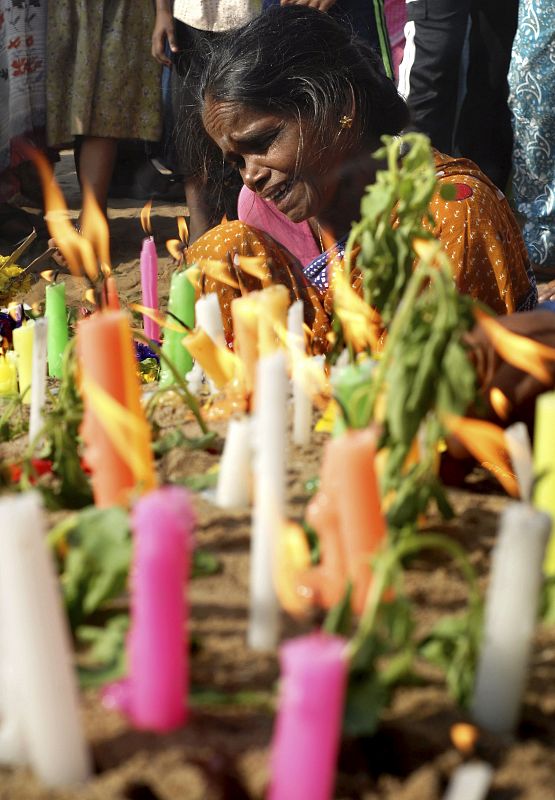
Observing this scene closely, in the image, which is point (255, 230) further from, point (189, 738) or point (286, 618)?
point (189, 738)

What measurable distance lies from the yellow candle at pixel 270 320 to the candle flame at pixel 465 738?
0.88 m

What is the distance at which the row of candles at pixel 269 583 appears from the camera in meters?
0.93

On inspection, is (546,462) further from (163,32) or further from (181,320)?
(163,32)

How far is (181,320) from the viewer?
2.42 m

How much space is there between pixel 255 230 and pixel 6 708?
2.73 metres

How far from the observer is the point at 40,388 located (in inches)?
74.7

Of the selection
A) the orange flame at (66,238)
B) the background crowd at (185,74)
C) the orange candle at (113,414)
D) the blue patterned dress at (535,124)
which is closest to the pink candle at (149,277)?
the orange flame at (66,238)

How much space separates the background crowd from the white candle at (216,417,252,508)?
348 cm

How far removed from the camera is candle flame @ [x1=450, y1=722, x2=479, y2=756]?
43.0 inches

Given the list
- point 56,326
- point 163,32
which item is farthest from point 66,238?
point 163,32

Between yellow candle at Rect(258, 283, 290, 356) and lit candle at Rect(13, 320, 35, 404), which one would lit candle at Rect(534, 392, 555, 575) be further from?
lit candle at Rect(13, 320, 35, 404)

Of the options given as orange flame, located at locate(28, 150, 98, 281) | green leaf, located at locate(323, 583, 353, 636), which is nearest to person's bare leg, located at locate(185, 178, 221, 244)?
orange flame, located at locate(28, 150, 98, 281)

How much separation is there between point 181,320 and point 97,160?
12.9 ft

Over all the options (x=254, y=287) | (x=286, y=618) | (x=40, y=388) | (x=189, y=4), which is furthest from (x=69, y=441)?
(x=189, y=4)
